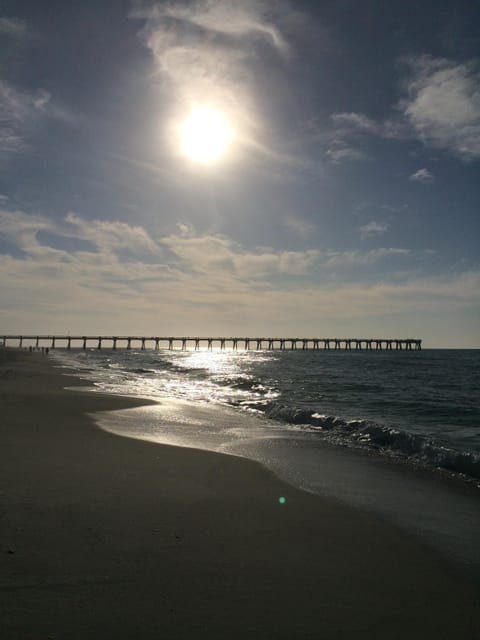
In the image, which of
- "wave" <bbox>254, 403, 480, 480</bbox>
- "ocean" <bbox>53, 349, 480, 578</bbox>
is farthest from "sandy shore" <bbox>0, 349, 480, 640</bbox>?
"wave" <bbox>254, 403, 480, 480</bbox>

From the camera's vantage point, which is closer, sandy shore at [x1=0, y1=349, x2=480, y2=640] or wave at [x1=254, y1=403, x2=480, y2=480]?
sandy shore at [x1=0, y1=349, x2=480, y2=640]

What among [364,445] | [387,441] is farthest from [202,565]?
[387,441]

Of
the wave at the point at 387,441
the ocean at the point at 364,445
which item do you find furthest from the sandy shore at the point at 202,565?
the wave at the point at 387,441

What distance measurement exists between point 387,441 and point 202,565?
7505 millimetres

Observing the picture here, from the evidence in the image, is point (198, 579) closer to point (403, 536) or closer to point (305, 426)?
point (403, 536)

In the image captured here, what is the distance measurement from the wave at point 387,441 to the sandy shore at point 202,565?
3638 mm

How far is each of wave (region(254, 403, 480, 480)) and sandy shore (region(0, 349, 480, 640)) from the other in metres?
3.64

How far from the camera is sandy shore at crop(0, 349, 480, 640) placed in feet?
9.86

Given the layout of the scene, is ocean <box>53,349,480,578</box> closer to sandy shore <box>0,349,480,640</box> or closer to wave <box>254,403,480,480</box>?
wave <box>254,403,480,480</box>

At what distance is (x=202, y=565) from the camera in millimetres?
3752

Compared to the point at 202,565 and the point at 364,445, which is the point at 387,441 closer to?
the point at 364,445

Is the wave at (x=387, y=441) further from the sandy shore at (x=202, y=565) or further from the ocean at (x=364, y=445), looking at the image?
the sandy shore at (x=202, y=565)

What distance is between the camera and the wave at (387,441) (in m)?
8.17

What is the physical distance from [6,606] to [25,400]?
12.0m
